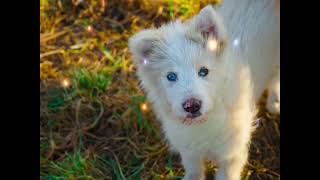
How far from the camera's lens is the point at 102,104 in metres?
3.93

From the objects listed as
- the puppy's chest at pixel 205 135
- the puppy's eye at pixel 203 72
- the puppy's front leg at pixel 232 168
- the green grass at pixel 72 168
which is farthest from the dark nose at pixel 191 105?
the green grass at pixel 72 168

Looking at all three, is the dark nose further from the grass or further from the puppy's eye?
the grass

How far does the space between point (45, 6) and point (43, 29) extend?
0.19m

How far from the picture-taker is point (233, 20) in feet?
11.0

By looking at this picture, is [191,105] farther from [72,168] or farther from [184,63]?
[72,168]

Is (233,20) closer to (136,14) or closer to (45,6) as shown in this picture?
(136,14)

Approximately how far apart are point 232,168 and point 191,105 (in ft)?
2.06

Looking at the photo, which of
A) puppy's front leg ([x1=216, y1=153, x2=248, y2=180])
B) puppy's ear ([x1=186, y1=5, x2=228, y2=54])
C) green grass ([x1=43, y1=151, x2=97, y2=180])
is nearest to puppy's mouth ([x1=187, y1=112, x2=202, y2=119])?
puppy's ear ([x1=186, y1=5, x2=228, y2=54])

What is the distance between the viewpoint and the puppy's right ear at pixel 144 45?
9.71ft

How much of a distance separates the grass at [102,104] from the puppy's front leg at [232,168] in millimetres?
218

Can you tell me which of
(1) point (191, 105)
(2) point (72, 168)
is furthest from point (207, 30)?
(2) point (72, 168)
